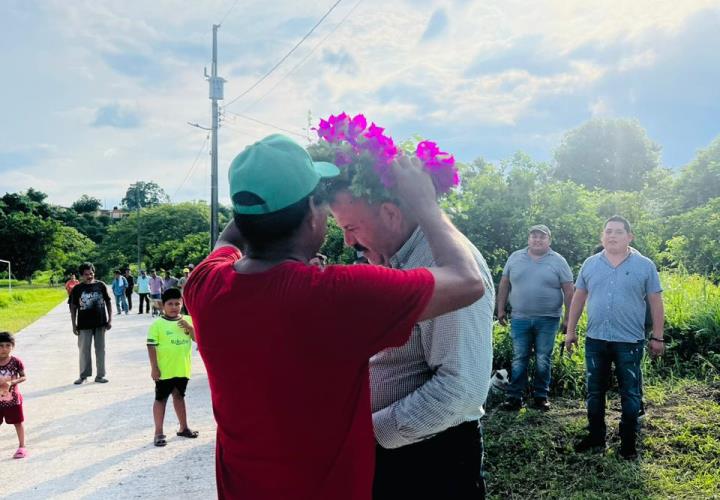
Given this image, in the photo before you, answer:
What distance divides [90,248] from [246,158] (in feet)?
260

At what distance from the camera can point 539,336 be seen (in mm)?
6086

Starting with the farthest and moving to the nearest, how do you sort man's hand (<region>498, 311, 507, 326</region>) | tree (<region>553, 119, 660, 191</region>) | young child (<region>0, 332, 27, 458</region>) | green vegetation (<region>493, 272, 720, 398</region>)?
tree (<region>553, 119, 660, 191</region>)
man's hand (<region>498, 311, 507, 326</region>)
green vegetation (<region>493, 272, 720, 398</region>)
young child (<region>0, 332, 27, 458</region>)

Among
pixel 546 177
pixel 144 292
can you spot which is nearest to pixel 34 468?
pixel 546 177

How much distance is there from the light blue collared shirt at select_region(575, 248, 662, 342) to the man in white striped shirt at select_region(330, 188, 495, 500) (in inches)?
125

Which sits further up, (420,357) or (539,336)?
(420,357)

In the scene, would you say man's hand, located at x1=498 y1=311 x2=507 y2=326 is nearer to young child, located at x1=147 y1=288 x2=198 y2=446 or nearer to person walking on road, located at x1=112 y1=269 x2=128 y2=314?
young child, located at x1=147 y1=288 x2=198 y2=446

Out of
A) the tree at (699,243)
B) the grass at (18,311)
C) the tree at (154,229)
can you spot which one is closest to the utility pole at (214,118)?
the grass at (18,311)

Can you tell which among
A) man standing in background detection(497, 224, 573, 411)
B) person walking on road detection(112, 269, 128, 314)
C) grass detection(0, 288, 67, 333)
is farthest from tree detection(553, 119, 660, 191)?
man standing in background detection(497, 224, 573, 411)

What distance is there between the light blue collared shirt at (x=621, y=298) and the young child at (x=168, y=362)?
3611mm

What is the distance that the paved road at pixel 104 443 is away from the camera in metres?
4.55

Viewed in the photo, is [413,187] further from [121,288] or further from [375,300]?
[121,288]

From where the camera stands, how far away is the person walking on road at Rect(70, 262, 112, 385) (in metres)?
8.56

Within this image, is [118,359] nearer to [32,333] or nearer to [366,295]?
[32,333]

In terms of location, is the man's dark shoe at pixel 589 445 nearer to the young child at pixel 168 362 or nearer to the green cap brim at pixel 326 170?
the young child at pixel 168 362
